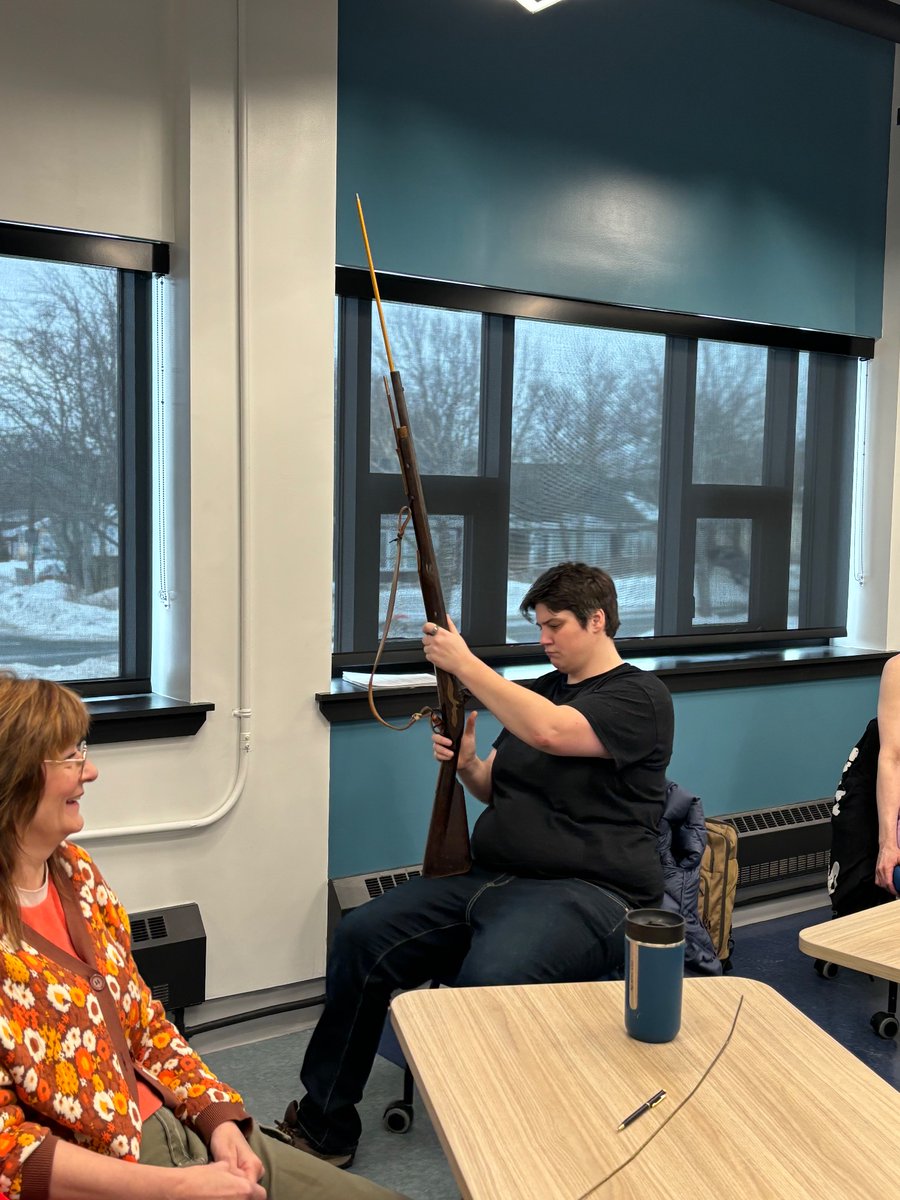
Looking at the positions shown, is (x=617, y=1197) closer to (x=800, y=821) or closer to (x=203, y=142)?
(x=203, y=142)

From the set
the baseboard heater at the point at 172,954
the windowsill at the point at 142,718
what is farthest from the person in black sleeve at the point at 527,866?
the windowsill at the point at 142,718

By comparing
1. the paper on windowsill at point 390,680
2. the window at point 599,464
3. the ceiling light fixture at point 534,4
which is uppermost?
the ceiling light fixture at point 534,4

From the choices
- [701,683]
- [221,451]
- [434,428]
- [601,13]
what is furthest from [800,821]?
[601,13]

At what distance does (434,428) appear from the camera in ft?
10.3

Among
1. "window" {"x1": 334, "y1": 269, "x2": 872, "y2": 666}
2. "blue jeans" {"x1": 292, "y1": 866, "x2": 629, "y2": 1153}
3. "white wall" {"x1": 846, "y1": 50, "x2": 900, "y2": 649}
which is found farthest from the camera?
"white wall" {"x1": 846, "y1": 50, "x2": 900, "y2": 649}

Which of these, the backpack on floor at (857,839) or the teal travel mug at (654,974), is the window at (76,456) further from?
the backpack on floor at (857,839)

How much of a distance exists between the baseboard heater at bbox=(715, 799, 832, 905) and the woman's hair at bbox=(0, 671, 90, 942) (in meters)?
2.64

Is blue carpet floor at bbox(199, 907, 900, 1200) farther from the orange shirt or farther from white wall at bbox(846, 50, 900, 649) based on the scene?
white wall at bbox(846, 50, 900, 649)

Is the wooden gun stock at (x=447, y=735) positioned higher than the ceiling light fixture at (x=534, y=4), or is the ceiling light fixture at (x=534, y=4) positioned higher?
the ceiling light fixture at (x=534, y=4)

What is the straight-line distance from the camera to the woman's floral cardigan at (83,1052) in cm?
119

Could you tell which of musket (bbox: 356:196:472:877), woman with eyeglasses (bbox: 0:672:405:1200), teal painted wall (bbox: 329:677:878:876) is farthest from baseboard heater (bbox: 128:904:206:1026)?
woman with eyeglasses (bbox: 0:672:405:1200)

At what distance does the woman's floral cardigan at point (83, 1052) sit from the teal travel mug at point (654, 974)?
0.56m

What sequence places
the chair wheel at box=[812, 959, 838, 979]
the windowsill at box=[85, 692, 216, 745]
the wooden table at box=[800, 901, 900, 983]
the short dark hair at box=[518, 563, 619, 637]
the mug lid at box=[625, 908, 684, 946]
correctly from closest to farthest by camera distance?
the mug lid at box=[625, 908, 684, 946] → the wooden table at box=[800, 901, 900, 983] → the short dark hair at box=[518, 563, 619, 637] → the windowsill at box=[85, 692, 216, 745] → the chair wheel at box=[812, 959, 838, 979]

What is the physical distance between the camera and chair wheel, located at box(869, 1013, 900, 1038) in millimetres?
2832
